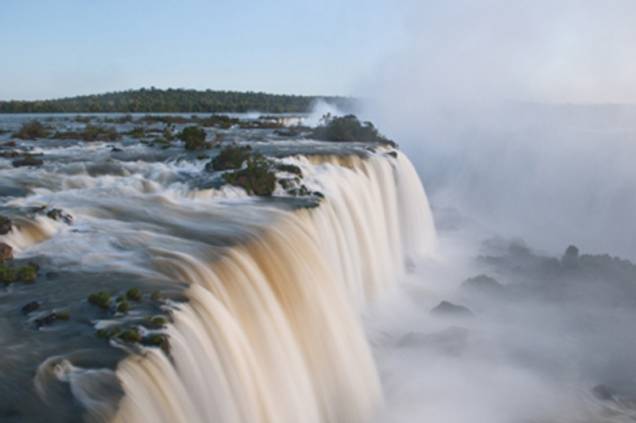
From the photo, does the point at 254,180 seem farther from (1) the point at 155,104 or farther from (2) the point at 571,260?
(1) the point at 155,104

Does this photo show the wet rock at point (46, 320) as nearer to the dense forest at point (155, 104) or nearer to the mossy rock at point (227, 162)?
the mossy rock at point (227, 162)

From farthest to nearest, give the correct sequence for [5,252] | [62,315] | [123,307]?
[5,252] < [123,307] < [62,315]

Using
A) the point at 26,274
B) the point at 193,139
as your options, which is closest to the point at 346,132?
the point at 193,139

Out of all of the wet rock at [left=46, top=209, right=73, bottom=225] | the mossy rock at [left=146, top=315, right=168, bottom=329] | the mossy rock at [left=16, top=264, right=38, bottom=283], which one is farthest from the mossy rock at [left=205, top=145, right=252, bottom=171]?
the mossy rock at [left=146, top=315, right=168, bottom=329]

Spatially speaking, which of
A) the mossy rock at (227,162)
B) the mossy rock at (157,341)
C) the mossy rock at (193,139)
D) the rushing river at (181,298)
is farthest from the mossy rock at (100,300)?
the mossy rock at (193,139)

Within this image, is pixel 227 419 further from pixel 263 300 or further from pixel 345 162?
pixel 345 162

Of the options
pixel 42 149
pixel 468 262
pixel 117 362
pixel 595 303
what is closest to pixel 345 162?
pixel 468 262

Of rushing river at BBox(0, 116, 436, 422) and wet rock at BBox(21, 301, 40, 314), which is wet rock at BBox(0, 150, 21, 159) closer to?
rushing river at BBox(0, 116, 436, 422)
